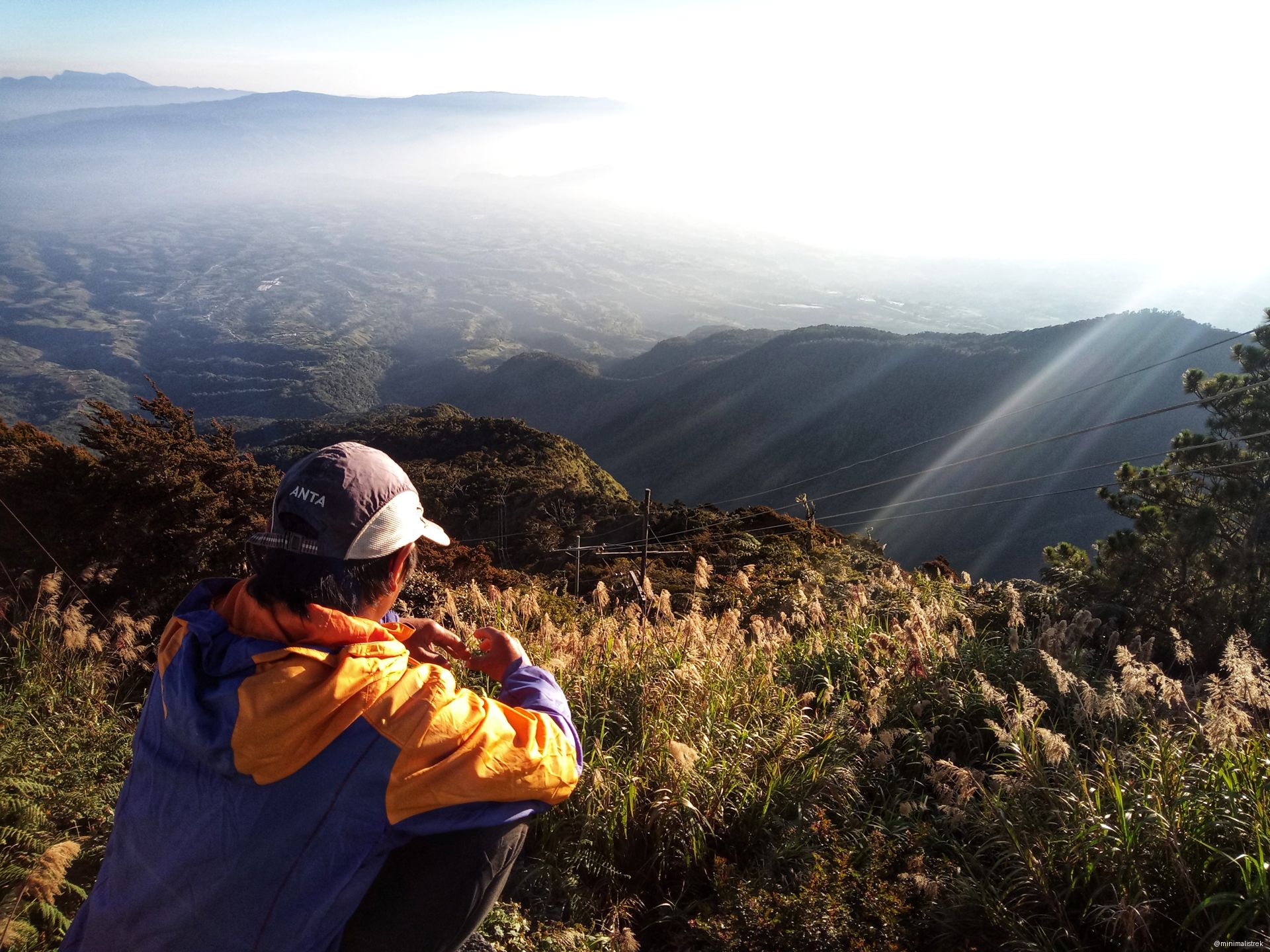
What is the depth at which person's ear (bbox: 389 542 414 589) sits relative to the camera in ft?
5.41

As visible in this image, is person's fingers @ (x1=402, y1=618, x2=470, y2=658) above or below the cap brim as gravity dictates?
below

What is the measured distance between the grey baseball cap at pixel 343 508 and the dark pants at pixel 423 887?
0.61m

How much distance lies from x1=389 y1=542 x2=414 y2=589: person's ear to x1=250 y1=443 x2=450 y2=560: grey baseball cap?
0.05 m

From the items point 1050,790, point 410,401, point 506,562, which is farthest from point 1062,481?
point 410,401

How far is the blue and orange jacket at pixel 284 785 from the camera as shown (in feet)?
4.44

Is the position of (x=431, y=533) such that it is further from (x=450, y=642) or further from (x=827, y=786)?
(x=827, y=786)

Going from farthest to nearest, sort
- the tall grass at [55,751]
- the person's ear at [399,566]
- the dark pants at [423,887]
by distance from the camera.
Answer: the tall grass at [55,751]
the person's ear at [399,566]
the dark pants at [423,887]

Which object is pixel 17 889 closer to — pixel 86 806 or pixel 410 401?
pixel 86 806

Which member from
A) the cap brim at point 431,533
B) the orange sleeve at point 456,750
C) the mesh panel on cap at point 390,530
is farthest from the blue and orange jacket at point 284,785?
the cap brim at point 431,533

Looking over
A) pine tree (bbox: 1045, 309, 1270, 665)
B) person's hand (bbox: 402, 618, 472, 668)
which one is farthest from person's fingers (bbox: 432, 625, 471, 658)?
pine tree (bbox: 1045, 309, 1270, 665)

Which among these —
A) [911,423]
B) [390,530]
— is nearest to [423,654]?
[390,530]

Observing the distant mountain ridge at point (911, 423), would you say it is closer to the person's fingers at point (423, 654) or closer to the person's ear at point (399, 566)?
the person's fingers at point (423, 654)

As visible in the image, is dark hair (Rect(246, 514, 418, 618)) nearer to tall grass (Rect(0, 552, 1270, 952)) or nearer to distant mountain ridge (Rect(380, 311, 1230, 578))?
tall grass (Rect(0, 552, 1270, 952))

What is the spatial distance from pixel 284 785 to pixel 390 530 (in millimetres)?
523
